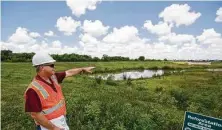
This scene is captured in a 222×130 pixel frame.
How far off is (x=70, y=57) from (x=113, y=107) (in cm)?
8941

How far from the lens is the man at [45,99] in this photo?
454 cm

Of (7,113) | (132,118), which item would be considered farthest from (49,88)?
(7,113)

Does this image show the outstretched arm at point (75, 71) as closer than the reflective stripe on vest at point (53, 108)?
No

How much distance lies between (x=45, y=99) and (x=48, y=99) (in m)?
0.06

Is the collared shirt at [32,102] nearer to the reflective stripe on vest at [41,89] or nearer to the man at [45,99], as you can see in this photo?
the man at [45,99]

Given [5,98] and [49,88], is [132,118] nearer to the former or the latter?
[49,88]

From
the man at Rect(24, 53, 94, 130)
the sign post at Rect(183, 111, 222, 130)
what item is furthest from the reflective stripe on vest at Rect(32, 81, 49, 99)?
the sign post at Rect(183, 111, 222, 130)

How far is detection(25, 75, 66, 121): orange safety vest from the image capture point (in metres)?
4.70

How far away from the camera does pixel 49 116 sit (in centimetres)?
481

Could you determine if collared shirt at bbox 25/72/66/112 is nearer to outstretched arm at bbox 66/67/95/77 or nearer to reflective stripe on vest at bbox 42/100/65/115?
reflective stripe on vest at bbox 42/100/65/115

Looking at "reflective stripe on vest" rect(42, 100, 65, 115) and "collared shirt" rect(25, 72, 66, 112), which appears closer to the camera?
"collared shirt" rect(25, 72, 66, 112)

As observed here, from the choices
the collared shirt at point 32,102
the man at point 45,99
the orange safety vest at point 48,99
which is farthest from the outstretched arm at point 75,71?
the collared shirt at point 32,102

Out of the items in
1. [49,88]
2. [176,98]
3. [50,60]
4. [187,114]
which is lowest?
[176,98]

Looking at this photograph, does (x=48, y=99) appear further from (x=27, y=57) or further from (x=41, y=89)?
(x=27, y=57)
